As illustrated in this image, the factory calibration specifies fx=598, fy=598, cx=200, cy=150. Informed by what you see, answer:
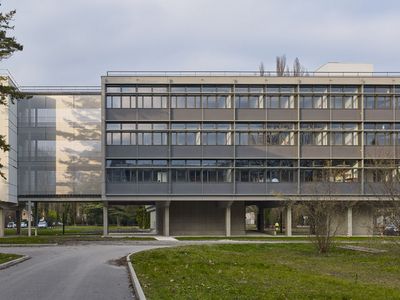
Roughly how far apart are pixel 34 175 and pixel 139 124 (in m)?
12.6

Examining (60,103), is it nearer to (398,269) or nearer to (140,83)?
(140,83)

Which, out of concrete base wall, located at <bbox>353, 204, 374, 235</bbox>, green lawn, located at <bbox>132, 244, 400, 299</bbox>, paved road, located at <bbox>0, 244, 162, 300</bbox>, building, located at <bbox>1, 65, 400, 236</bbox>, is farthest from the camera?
concrete base wall, located at <bbox>353, 204, 374, 235</bbox>

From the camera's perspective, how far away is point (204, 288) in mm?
15109

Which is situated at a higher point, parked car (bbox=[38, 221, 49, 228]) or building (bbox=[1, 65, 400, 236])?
building (bbox=[1, 65, 400, 236])

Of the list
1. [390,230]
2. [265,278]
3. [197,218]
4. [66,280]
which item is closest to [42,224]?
[197,218]

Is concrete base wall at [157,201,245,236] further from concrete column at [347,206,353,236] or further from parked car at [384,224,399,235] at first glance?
parked car at [384,224,399,235]

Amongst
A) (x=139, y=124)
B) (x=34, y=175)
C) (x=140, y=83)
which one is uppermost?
(x=140, y=83)

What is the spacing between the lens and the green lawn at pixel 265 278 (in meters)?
14.1

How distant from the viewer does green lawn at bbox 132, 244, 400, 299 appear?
14070 millimetres

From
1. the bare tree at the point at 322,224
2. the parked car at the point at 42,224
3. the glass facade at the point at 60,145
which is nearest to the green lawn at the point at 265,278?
the bare tree at the point at 322,224

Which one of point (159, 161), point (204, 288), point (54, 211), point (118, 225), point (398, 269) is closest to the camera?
point (204, 288)

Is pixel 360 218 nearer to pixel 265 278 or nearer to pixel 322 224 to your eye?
pixel 322 224

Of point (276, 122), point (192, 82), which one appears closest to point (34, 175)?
point (192, 82)

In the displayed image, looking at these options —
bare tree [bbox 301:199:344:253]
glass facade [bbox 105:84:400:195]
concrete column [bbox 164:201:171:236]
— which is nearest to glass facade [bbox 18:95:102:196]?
glass facade [bbox 105:84:400:195]
